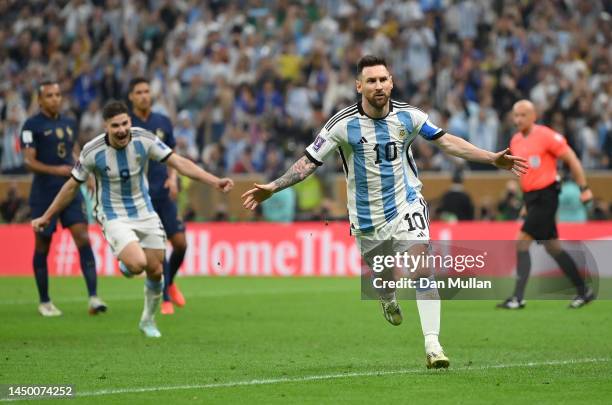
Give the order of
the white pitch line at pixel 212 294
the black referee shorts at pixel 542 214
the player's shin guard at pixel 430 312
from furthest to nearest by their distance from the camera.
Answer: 1. the white pitch line at pixel 212 294
2. the black referee shorts at pixel 542 214
3. the player's shin guard at pixel 430 312

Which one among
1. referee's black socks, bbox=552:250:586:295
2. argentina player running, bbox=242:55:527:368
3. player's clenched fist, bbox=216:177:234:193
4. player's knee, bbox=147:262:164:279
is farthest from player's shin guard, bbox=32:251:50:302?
referee's black socks, bbox=552:250:586:295

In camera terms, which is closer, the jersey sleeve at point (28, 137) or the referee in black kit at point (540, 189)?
the jersey sleeve at point (28, 137)

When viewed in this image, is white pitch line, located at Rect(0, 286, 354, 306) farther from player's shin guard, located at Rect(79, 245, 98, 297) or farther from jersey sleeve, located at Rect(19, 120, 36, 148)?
jersey sleeve, located at Rect(19, 120, 36, 148)

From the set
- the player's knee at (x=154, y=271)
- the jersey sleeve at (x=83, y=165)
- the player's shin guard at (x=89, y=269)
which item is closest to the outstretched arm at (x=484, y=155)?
the player's knee at (x=154, y=271)

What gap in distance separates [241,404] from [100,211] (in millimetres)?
4785

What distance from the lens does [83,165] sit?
11.5 metres

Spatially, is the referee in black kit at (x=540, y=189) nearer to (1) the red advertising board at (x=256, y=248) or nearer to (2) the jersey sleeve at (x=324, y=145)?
(1) the red advertising board at (x=256, y=248)

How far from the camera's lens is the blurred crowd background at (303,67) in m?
23.8

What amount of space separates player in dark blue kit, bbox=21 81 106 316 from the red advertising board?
6911 mm

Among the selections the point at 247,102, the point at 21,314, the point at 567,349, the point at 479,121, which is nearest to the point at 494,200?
the point at 479,121

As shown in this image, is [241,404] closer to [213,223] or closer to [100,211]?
[100,211]

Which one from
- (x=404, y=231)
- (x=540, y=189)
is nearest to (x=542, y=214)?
(x=540, y=189)

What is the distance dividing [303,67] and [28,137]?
486 inches

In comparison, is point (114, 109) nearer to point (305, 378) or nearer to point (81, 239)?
point (81, 239)
